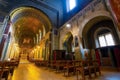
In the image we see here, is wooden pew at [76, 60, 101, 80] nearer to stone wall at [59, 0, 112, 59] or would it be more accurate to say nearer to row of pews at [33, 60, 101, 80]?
row of pews at [33, 60, 101, 80]

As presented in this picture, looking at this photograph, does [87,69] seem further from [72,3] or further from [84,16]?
[72,3]

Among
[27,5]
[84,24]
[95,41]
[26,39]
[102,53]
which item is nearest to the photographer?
[102,53]

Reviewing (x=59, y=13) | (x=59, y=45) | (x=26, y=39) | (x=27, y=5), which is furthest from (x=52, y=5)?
(x=26, y=39)

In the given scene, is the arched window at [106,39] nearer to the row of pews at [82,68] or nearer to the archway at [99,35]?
the archway at [99,35]

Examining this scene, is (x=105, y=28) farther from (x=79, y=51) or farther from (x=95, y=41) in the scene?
(x=79, y=51)

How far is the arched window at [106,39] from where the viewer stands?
8.21 metres

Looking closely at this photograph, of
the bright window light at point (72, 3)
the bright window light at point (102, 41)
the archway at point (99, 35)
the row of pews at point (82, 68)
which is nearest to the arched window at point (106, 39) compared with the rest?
the bright window light at point (102, 41)

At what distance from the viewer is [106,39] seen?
860 cm

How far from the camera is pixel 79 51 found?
841 cm

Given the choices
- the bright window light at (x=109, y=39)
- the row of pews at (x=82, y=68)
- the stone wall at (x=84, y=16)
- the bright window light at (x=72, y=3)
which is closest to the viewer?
the row of pews at (x=82, y=68)

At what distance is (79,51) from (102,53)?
213 cm

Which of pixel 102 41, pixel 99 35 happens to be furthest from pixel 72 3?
pixel 102 41

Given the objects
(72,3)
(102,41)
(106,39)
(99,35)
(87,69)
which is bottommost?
(87,69)

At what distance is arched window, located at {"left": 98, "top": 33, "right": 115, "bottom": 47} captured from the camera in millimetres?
8211
